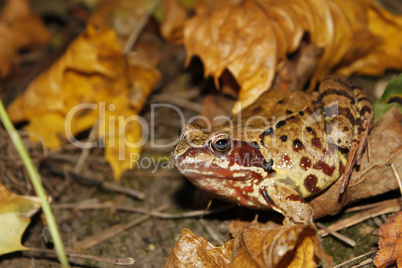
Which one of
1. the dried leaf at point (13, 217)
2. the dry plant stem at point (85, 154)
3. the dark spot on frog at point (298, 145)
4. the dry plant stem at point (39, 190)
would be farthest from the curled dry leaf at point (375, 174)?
the dry plant stem at point (85, 154)

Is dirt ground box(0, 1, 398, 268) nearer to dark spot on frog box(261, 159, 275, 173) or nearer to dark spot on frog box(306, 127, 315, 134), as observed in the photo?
dark spot on frog box(261, 159, 275, 173)

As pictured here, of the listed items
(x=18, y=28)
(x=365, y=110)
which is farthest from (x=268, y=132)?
(x=18, y=28)

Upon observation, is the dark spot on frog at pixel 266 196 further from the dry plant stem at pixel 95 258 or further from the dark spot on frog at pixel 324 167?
the dry plant stem at pixel 95 258

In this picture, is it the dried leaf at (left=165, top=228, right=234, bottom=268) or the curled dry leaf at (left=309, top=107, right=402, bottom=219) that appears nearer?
the dried leaf at (left=165, top=228, right=234, bottom=268)

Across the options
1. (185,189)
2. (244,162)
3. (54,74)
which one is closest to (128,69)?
(54,74)

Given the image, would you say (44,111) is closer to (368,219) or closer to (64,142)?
(64,142)

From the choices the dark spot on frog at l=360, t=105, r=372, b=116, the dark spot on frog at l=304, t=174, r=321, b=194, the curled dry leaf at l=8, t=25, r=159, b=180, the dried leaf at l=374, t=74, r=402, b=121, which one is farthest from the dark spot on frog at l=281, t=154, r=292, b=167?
the curled dry leaf at l=8, t=25, r=159, b=180

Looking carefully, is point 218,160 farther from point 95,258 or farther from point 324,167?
point 95,258
